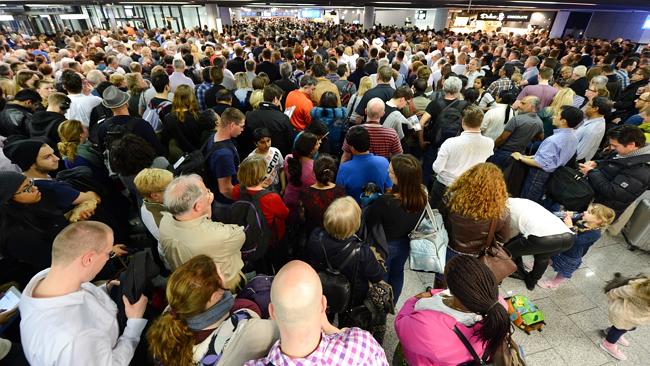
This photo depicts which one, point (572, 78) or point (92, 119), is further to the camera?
point (572, 78)

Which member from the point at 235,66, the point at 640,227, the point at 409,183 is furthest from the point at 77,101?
the point at 640,227

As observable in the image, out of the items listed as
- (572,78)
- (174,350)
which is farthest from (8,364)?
(572,78)

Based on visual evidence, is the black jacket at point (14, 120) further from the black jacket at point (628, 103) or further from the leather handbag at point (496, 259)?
the black jacket at point (628, 103)

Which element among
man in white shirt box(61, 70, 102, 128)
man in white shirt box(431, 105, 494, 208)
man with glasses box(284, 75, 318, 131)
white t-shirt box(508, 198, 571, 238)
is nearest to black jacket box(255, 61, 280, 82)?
man with glasses box(284, 75, 318, 131)

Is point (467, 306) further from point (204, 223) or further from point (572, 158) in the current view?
point (572, 158)

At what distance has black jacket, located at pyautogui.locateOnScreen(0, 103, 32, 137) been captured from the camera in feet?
12.3

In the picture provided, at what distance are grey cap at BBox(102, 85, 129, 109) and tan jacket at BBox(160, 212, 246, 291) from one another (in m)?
2.02

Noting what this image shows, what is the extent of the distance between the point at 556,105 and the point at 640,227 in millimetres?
1962

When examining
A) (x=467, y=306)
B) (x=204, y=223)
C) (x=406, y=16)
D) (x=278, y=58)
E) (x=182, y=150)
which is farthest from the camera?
(x=406, y=16)

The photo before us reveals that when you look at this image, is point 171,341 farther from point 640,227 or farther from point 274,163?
point 640,227

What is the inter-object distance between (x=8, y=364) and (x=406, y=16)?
31.1 metres

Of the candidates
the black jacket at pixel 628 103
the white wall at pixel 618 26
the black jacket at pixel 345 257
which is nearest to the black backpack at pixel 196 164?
the black jacket at pixel 345 257

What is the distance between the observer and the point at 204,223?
5.81ft

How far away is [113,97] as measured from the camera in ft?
10.0
